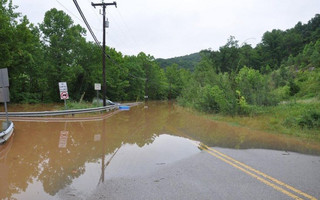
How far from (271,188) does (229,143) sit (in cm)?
463

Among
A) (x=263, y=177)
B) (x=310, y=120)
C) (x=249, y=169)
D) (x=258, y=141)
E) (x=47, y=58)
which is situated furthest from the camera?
(x=47, y=58)

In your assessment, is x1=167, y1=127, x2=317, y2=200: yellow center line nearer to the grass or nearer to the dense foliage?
the grass

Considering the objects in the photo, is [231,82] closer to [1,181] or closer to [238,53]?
[1,181]

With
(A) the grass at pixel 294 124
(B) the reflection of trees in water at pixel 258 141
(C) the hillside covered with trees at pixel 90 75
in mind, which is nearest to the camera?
(B) the reflection of trees in water at pixel 258 141

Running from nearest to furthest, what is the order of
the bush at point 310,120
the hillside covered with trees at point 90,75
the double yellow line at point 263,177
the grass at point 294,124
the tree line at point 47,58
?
1. the double yellow line at point 263,177
2. the grass at point 294,124
3. the bush at point 310,120
4. the hillside covered with trees at point 90,75
5. the tree line at point 47,58

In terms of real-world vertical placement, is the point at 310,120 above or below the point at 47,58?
below

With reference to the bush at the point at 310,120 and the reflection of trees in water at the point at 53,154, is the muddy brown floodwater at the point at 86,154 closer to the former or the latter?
the reflection of trees in water at the point at 53,154

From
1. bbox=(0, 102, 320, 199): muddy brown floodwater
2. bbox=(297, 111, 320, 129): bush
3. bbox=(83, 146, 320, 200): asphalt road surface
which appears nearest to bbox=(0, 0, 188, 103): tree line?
bbox=(0, 102, 320, 199): muddy brown floodwater

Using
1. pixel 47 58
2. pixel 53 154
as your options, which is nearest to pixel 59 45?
pixel 47 58

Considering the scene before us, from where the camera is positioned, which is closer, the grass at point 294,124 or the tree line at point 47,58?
the grass at point 294,124

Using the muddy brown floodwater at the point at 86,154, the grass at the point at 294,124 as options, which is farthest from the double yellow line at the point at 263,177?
the grass at the point at 294,124

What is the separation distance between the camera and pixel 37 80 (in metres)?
31.5

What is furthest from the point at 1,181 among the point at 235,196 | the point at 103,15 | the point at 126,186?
the point at 103,15

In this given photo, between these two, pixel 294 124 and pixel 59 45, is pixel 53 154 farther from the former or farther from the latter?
pixel 59 45
